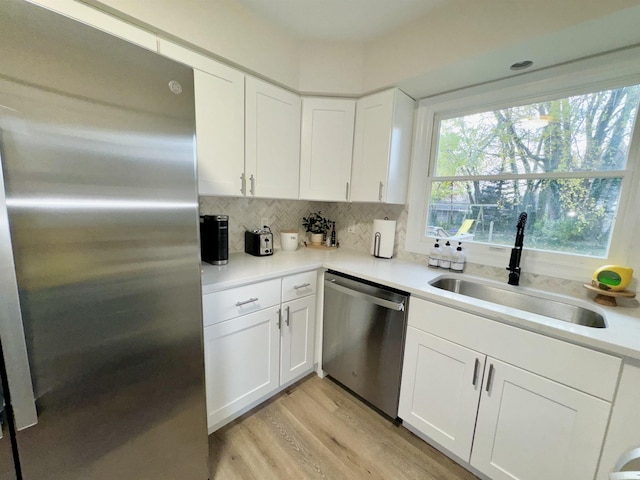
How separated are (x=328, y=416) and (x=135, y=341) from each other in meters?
1.31

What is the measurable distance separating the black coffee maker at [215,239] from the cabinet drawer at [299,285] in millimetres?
444

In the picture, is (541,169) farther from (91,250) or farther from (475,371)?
(91,250)

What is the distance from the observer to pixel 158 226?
0.86 m

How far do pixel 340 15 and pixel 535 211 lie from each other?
5.61ft

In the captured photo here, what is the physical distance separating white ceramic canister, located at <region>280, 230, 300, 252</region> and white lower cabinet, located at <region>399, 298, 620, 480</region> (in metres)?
1.12

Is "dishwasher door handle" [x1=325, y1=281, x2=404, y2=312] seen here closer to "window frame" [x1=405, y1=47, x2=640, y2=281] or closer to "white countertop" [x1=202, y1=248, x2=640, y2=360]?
"white countertop" [x1=202, y1=248, x2=640, y2=360]

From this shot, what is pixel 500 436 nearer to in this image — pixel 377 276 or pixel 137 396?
pixel 377 276

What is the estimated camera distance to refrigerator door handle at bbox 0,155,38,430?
597mm

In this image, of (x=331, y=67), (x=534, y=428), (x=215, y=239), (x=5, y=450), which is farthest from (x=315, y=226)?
(x=5, y=450)

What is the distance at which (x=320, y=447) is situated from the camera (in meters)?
1.43

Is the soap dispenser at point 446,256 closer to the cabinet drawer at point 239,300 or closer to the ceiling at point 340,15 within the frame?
the cabinet drawer at point 239,300

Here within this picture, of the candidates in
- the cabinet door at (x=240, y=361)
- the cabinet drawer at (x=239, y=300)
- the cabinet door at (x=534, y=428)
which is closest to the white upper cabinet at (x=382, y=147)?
the cabinet drawer at (x=239, y=300)

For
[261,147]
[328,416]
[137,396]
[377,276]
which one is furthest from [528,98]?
[137,396]

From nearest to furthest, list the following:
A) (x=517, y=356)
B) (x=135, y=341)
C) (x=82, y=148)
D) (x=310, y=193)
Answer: (x=82, y=148) → (x=135, y=341) → (x=517, y=356) → (x=310, y=193)
